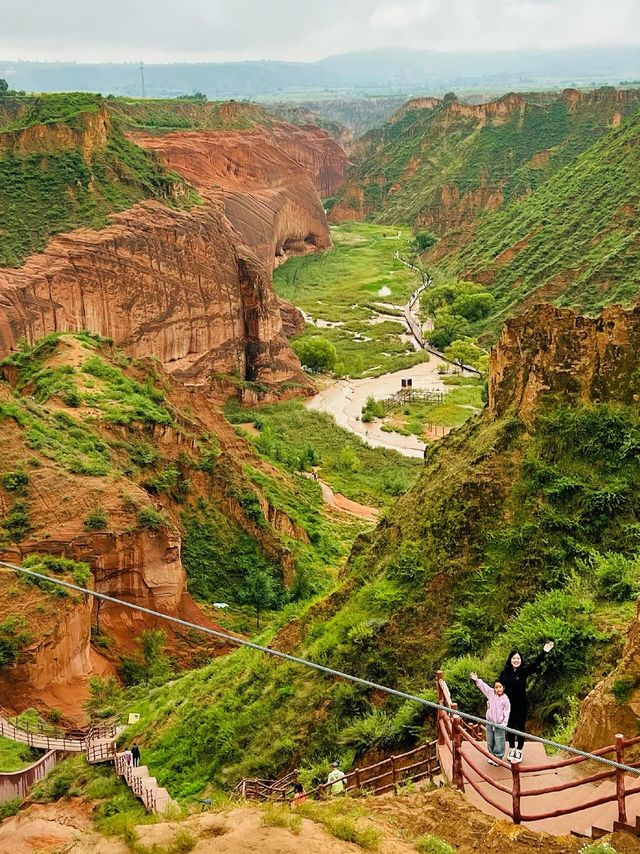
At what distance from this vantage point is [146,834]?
9.93m

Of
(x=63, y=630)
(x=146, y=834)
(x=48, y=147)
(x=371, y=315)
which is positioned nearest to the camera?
(x=146, y=834)

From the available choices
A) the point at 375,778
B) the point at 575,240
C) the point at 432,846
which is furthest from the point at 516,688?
the point at 575,240

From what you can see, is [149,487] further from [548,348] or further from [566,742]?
[566,742]

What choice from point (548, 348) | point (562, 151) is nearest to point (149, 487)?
point (548, 348)

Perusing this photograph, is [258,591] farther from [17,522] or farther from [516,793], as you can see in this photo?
[516,793]

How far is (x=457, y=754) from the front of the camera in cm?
1020

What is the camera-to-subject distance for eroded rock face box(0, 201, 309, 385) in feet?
158

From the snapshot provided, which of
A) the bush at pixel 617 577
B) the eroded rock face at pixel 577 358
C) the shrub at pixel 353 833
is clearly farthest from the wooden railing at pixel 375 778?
the eroded rock face at pixel 577 358

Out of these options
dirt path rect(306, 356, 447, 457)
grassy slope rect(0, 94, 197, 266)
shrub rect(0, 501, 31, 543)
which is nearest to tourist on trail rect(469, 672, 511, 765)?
shrub rect(0, 501, 31, 543)

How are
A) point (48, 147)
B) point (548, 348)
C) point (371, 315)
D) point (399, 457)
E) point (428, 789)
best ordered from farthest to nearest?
point (371, 315) < point (48, 147) < point (399, 457) < point (548, 348) < point (428, 789)

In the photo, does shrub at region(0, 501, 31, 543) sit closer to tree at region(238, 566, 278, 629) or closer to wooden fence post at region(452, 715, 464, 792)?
tree at region(238, 566, 278, 629)

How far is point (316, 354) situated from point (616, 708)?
2300 inches

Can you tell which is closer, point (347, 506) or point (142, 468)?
point (142, 468)

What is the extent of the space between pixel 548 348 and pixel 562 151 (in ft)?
352
